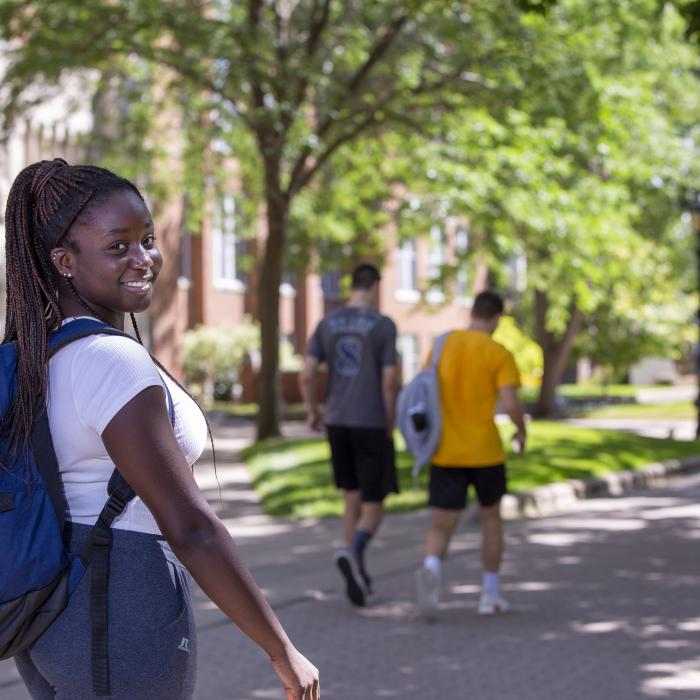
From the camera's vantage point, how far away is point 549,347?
3338cm

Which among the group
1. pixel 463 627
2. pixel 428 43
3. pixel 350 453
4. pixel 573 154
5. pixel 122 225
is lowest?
pixel 463 627

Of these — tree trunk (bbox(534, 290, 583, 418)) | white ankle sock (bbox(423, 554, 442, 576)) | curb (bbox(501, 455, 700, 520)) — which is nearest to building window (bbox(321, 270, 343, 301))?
tree trunk (bbox(534, 290, 583, 418))

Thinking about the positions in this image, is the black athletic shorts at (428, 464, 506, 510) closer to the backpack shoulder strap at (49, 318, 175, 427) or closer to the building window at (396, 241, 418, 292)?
the backpack shoulder strap at (49, 318, 175, 427)

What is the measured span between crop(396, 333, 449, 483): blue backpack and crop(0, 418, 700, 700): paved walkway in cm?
102

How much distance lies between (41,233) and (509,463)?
14.5 metres

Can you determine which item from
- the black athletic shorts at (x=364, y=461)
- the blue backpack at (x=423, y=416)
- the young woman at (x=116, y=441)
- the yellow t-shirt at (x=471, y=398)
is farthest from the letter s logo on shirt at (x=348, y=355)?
the young woman at (x=116, y=441)

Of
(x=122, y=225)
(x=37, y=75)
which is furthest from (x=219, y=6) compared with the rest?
(x=122, y=225)

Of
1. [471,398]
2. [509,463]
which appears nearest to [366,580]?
[471,398]

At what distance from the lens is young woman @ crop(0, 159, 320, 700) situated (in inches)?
90.8

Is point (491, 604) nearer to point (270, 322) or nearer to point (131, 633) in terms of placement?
point (131, 633)

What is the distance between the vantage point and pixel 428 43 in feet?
64.5

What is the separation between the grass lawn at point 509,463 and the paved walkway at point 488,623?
122 centimetres

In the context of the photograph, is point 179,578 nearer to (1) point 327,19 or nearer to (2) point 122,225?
(2) point 122,225

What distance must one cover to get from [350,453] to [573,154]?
38.3 ft
